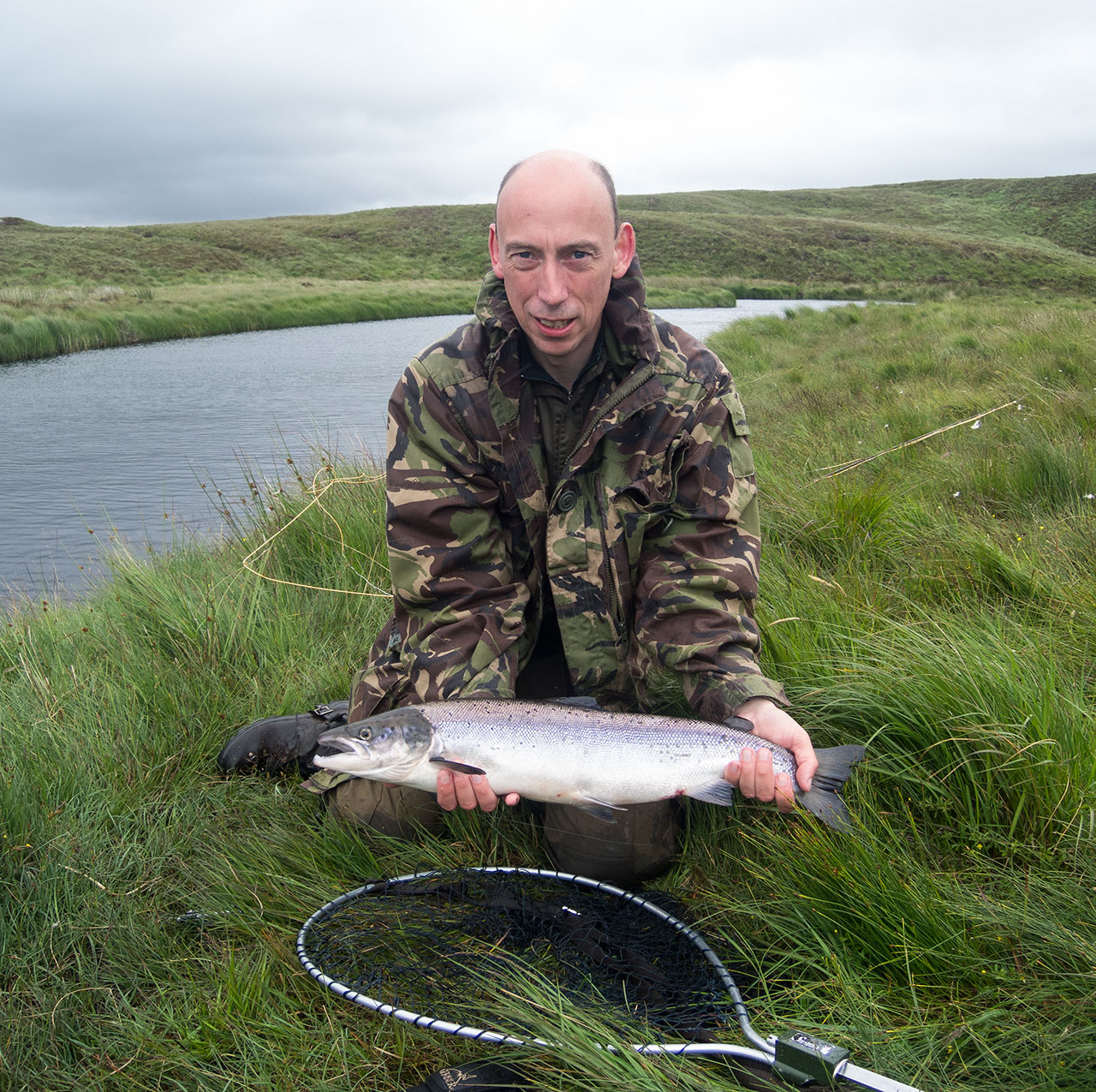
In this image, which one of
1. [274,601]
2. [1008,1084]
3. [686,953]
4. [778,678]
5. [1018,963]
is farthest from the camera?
[274,601]

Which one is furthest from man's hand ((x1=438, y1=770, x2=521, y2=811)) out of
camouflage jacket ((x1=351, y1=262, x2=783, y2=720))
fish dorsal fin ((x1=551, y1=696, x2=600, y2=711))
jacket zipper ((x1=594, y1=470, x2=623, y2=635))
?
jacket zipper ((x1=594, y1=470, x2=623, y2=635))

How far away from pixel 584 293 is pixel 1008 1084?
8.68ft

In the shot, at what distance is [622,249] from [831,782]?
212cm

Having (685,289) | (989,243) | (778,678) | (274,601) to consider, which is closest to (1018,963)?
(778,678)

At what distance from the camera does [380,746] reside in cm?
282

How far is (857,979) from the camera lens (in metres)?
2.31

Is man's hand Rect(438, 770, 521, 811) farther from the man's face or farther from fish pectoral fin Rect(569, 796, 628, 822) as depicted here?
the man's face

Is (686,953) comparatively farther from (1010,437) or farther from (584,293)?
(1010,437)

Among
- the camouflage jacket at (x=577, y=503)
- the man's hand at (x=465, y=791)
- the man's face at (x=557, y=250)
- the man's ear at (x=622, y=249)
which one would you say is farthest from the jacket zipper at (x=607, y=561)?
the man's hand at (x=465, y=791)

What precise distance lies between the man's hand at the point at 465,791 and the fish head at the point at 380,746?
0.10 meters

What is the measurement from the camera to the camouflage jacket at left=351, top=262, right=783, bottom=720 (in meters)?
3.43

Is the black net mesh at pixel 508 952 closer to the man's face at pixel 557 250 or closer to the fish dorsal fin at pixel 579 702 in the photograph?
the fish dorsal fin at pixel 579 702

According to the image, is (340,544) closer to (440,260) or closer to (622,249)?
(622,249)

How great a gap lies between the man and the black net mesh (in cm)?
44
